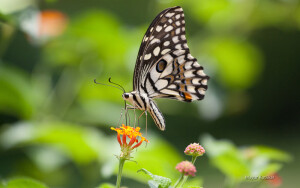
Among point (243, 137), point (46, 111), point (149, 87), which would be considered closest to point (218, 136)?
point (243, 137)

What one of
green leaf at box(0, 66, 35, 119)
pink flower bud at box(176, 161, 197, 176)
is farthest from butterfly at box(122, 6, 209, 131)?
green leaf at box(0, 66, 35, 119)

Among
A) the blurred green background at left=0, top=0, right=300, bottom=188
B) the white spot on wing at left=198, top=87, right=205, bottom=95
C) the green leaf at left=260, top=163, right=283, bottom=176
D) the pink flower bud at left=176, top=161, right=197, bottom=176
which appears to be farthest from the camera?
the white spot on wing at left=198, top=87, right=205, bottom=95

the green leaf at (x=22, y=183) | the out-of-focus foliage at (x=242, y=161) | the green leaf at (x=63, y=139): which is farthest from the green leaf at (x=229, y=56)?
the green leaf at (x=22, y=183)

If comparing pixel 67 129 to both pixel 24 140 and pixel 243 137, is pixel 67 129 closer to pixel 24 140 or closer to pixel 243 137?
pixel 24 140

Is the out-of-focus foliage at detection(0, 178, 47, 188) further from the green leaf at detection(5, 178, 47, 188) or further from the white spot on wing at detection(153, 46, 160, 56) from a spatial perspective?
the white spot on wing at detection(153, 46, 160, 56)

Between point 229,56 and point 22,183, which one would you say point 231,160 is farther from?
point 229,56

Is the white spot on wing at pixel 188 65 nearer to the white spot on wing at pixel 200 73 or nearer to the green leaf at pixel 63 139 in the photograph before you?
the white spot on wing at pixel 200 73

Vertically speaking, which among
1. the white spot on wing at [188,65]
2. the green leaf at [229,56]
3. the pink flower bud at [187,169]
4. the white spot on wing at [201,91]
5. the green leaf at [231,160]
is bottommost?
the pink flower bud at [187,169]
